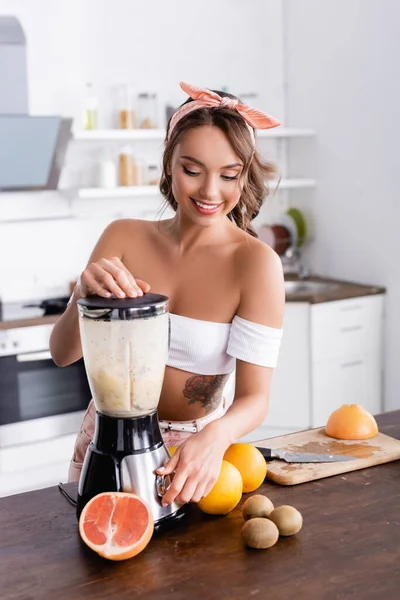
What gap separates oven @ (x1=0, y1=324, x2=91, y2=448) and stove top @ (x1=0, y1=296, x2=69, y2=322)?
118mm

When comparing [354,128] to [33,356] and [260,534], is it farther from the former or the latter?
[260,534]

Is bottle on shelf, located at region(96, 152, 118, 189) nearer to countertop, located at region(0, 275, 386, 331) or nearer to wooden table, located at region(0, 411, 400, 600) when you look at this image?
countertop, located at region(0, 275, 386, 331)

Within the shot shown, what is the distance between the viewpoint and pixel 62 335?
1579mm

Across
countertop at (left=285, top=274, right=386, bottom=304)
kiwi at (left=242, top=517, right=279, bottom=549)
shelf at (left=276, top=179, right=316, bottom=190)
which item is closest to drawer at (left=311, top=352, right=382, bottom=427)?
countertop at (left=285, top=274, right=386, bottom=304)

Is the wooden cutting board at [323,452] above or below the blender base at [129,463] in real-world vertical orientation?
below

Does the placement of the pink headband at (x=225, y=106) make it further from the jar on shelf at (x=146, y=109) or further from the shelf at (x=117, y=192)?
the jar on shelf at (x=146, y=109)

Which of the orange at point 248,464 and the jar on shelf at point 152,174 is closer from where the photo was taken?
the orange at point 248,464

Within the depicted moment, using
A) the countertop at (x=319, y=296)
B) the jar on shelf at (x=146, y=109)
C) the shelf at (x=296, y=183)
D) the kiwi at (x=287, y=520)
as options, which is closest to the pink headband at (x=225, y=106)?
the kiwi at (x=287, y=520)

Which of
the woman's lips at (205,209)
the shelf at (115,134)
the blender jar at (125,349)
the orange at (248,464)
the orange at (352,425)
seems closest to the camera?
the blender jar at (125,349)

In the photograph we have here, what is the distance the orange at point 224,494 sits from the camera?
4.19 feet

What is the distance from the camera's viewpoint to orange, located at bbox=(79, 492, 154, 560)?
116cm

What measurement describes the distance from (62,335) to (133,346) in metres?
0.41

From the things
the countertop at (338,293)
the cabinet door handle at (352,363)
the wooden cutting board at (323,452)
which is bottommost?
the cabinet door handle at (352,363)

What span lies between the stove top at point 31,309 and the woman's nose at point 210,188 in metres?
2.01
